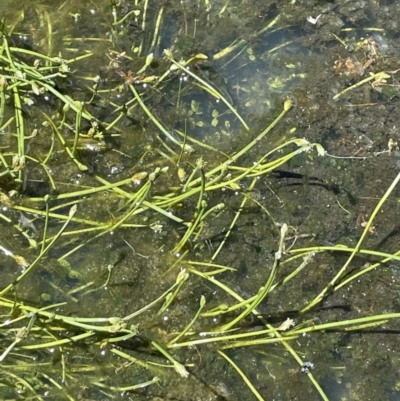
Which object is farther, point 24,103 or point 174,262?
point 24,103

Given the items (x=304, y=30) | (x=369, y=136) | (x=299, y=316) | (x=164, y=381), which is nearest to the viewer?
(x=164, y=381)

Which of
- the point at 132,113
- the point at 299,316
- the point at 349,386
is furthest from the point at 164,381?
the point at 132,113

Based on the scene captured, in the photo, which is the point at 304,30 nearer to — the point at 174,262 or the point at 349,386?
the point at 174,262

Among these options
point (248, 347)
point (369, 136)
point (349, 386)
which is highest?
point (369, 136)

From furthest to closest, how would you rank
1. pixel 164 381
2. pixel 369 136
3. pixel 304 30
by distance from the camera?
pixel 304 30
pixel 369 136
pixel 164 381

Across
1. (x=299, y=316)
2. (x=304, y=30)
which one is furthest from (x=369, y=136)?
(x=299, y=316)

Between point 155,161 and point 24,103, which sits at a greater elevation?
point 24,103
